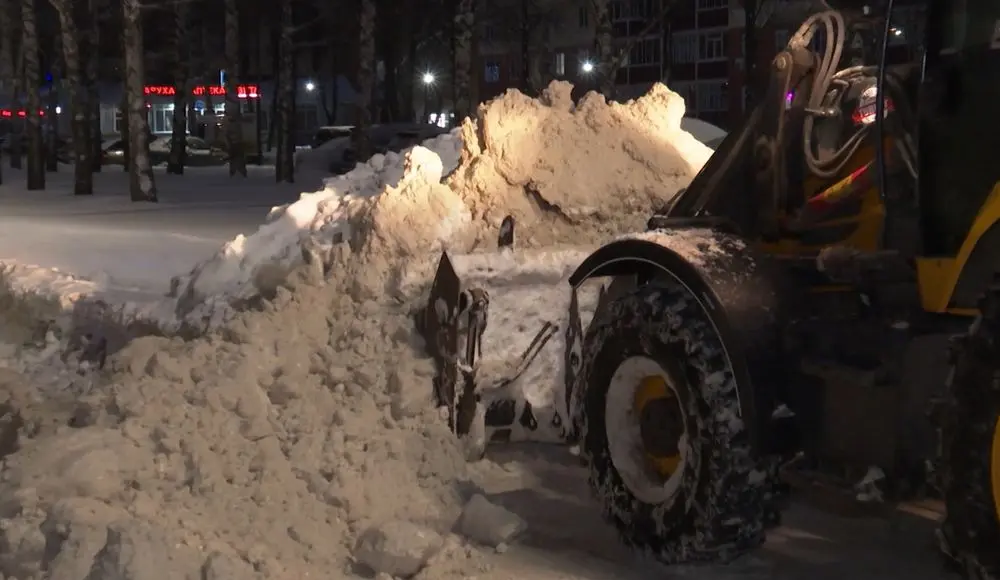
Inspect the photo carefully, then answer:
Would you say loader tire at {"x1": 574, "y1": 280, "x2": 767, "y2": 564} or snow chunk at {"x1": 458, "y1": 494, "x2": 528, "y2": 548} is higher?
loader tire at {"x1": 574, "y1": 280, "x2": 767, "y2": 564}

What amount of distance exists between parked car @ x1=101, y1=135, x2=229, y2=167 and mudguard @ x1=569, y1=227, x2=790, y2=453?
35707mm

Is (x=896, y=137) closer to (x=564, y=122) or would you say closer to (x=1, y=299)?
(x=564, y=122)

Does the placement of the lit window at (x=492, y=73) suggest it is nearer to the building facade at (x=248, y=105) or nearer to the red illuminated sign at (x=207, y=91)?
the building facade at (x=248, y=105)

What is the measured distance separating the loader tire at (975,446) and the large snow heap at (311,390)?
6.18 ft

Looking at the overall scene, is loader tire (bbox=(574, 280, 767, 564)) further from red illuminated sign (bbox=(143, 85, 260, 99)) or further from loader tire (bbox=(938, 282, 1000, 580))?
red illuminated sign (bbox=(143, 85, 260, 99))

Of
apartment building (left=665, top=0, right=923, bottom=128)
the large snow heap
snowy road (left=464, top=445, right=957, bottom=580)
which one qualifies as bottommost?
snowy road (left=464, top=445, right=957, bottom=580)

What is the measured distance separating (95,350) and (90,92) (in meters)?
23.1

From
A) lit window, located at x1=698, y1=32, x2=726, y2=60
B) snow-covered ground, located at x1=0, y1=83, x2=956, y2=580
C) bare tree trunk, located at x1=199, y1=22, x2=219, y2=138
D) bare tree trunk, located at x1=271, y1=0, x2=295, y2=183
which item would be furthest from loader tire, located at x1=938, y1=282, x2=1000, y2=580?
lit window, located at x1=698, y1=32, x2=726, y2=60

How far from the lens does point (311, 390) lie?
536 centimetres

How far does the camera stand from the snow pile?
6070 millimetres

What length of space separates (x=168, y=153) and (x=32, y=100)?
15.6m

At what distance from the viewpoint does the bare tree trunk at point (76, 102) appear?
20.9 m

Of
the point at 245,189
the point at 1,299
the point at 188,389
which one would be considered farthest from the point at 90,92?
the point at 188,389

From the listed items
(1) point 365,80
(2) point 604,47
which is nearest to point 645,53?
(1) point 365,80
